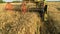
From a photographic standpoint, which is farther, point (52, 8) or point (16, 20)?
point (52, 8)

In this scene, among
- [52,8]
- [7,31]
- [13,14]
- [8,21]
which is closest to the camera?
[7,31]

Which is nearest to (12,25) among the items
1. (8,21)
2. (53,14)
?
(8,21)

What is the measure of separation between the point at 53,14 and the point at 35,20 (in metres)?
0.18

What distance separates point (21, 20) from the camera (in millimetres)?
827

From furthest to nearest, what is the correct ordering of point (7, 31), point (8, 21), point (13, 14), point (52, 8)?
1. point (52, 8)
2. point (13, 14)
3. point (8, 21)
4. point (7, 31)

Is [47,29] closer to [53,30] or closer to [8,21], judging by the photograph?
[53,30]

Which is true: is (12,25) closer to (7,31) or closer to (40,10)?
(7,31)

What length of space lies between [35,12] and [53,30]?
249 millimetres

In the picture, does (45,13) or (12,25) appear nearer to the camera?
(12,25)

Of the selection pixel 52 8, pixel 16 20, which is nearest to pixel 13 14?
pixel 16 20

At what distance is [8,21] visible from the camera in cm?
82

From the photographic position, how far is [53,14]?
934 mm

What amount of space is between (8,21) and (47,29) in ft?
0.87

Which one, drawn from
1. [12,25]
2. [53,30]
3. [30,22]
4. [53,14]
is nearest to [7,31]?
[12,25]
